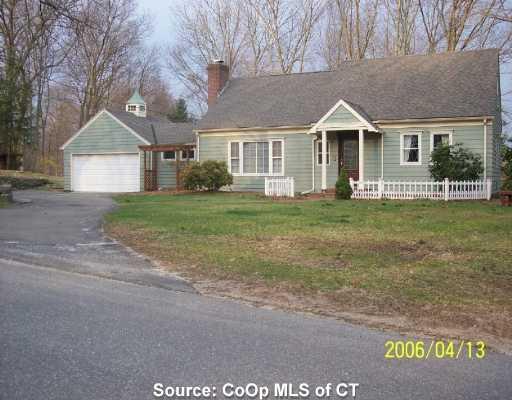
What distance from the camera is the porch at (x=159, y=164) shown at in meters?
30.0

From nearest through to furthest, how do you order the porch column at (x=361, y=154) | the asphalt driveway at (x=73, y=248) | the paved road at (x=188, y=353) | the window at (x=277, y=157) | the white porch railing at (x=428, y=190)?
the paved road at (x=188, y=353) < the asphalt driveway at (x=73, y=248) < the white porch railing at (x=428, y=190) < the porch column at (x=361, y=154) < the window at (x=277, y=157)

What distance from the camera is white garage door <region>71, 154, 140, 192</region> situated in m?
31.2

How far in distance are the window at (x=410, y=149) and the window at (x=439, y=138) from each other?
56 cm

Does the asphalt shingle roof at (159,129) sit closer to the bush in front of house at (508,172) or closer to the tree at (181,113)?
the bush in front of house at (508,172)

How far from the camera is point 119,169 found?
103ft

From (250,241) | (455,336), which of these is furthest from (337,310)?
(250,241)

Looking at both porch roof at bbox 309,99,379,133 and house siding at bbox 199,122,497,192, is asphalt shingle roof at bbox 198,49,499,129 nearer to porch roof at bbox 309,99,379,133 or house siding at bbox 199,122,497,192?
house siding at bbox 199,122,497,192

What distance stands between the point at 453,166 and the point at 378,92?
622 centimetres

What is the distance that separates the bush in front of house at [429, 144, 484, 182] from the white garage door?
53.1 ft

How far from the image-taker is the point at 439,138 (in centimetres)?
2342

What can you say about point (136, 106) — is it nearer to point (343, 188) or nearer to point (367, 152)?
point (367, 152)

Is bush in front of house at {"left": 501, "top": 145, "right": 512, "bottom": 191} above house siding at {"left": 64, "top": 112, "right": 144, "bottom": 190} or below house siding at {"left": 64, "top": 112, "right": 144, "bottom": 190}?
below

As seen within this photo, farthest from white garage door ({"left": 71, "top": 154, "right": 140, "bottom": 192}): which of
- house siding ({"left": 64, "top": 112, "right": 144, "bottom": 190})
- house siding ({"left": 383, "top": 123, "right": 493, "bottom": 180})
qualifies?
house siding ({"left": 383, "top": 123, "right": 493, "bottom": 180})

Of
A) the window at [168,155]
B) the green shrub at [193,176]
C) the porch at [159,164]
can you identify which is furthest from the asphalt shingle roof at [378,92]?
the window at [168,155]
